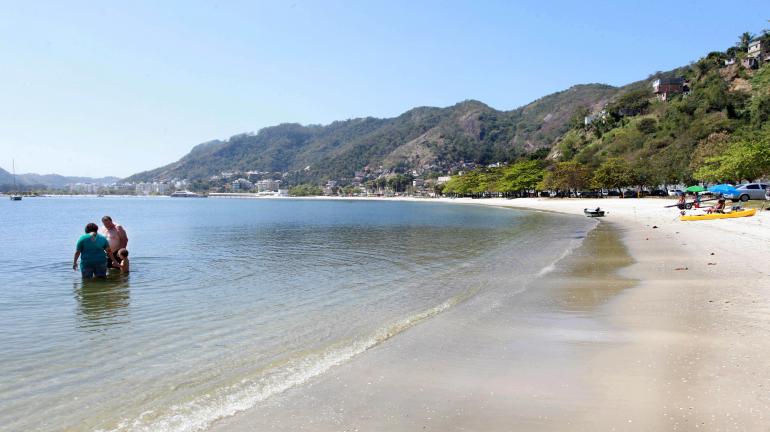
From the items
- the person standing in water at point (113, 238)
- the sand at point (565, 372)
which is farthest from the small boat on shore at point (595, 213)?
the person standing in water at point (113, 238)

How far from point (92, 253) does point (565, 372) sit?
1397cm

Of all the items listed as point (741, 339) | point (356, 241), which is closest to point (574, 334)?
point (741, 339)

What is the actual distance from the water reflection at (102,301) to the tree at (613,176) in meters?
90.4

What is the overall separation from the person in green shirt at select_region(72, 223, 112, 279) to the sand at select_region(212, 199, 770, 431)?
1080 cm

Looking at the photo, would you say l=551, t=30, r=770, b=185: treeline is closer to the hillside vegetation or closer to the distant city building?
the hillside vegetation

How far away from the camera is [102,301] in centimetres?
1239

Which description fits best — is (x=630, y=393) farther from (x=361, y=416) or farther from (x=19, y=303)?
(x=19, y=303)

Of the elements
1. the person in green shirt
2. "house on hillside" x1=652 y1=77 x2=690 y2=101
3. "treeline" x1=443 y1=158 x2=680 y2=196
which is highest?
"house on hillside" x1=652 y1=77 x2=690 y2=101

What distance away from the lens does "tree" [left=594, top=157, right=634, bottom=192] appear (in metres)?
90.4

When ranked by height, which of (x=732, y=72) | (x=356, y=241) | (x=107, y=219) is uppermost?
(x=732, y=72)

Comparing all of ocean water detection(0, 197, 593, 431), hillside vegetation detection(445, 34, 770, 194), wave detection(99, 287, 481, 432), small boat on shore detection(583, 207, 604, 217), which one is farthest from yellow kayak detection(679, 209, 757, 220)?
wave detection(99, 287, 481, 432)

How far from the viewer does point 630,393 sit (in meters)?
5.73

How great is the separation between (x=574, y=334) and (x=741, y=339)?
93.9 inches

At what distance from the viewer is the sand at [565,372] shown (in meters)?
5.17
